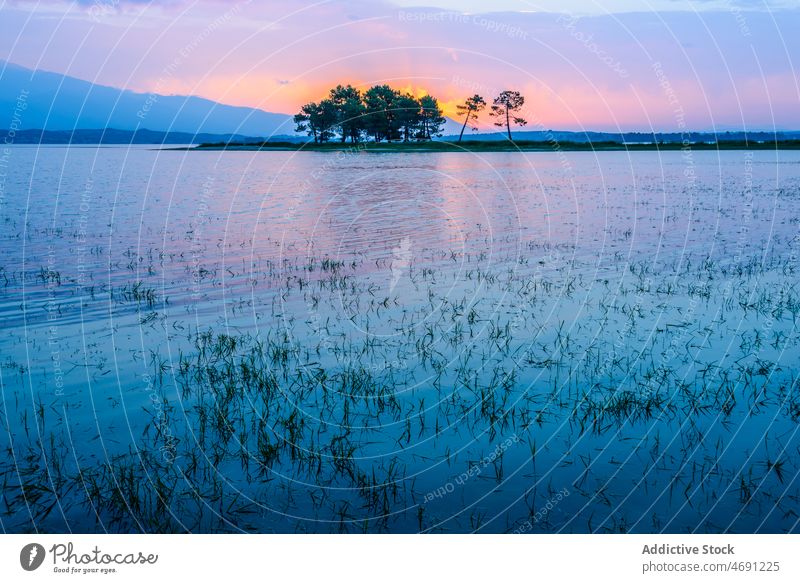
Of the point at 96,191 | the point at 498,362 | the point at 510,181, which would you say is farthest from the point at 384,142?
the point at 498,362

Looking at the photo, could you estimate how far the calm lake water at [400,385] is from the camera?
26.7ft

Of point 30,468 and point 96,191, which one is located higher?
point 96,191

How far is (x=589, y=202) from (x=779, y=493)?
3654 cm

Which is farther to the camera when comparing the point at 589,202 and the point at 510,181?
the point at 510,181

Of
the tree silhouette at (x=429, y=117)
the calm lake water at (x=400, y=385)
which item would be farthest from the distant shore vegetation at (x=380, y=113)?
the calm lake water at (x=400, y=385)

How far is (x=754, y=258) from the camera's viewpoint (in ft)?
76.5

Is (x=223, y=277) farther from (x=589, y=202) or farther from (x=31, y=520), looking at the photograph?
(x=589, y=202)
